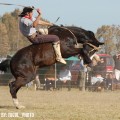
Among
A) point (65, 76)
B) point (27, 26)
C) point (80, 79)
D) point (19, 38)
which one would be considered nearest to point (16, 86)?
point (27, 26)

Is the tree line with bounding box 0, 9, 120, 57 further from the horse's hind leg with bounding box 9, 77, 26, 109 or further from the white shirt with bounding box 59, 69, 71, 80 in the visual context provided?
the horse's hind leg with bounding box 9, 77, 26, 109

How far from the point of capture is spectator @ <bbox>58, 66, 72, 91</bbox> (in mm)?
23255

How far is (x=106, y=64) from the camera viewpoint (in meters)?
24.8

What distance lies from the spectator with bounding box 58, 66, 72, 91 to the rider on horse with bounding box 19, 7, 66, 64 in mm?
10562

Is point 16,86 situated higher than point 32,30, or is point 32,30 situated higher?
point 32,30

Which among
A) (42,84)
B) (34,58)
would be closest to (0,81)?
(42,84)

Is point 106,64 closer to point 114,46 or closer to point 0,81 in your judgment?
point 0,81

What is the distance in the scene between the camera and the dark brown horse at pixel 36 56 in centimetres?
1230

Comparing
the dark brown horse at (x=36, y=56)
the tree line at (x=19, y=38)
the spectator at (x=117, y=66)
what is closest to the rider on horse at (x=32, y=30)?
the dark brown horse at (x=36, y=56)

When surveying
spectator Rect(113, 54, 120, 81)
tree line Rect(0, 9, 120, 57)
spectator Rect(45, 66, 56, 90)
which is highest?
tree line Rect(0, 9, 120, 57)

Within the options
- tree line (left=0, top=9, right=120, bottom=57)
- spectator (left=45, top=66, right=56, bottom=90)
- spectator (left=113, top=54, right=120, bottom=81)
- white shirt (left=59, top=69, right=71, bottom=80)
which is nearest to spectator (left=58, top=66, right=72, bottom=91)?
white shirt (left=59, top=69, right=71, bottom=80)

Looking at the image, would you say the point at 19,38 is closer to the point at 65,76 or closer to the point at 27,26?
the point at 65,76

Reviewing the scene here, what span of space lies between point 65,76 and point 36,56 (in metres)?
11.0

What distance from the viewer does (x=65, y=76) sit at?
23.4 meters
